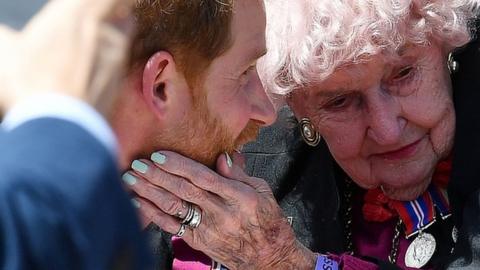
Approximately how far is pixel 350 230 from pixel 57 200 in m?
1.83

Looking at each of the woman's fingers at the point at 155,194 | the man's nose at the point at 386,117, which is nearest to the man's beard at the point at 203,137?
the woman's fingers at the point at 155,194

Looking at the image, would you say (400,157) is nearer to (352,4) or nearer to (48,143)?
→ (352,4)

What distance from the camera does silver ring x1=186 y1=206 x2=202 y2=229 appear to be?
2332 millimetres

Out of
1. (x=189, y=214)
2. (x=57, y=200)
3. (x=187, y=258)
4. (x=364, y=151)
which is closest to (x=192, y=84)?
(x=189, y=214)

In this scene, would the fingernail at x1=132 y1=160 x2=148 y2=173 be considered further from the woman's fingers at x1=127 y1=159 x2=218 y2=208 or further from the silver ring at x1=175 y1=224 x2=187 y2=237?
the silver ring at x1=175 y1=224 x2=187 y2=237

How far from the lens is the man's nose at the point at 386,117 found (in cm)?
258

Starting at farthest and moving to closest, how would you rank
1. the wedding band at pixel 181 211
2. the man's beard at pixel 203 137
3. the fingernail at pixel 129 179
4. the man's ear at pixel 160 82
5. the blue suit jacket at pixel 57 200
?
the wedding band at pixel 181 211, the fingernail at pixel 129 179, the man's beard at pixel 203 137, the man's ear at pixel 160 82, the blue suit jacket at pixel 57 200

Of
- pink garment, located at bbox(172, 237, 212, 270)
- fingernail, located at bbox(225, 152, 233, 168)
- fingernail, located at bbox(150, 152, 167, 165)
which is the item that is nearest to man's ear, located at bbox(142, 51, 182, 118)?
fingernail, located at bbox(150, 152, 167, 165)

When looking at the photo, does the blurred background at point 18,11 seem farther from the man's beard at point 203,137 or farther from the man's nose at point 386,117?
the man's nose at point 386,117

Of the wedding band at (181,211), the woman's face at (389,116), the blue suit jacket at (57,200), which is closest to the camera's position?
the blue suit jacket at (57,200)

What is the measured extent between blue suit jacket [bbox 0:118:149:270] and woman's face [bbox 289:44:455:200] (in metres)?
1.55

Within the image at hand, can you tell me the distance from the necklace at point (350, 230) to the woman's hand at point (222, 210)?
10.0 inches

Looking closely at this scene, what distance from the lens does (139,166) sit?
212 cm

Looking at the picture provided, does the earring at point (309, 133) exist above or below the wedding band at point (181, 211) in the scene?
below
